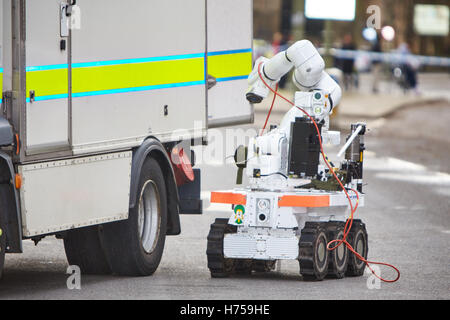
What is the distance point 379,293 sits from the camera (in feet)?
34.2

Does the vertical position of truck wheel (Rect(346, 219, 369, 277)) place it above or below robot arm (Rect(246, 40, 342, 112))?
below

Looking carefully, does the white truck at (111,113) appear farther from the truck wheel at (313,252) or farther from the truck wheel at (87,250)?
the truck wheel at (313,252)

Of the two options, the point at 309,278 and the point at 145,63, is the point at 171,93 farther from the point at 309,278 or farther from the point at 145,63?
the point at 309,278

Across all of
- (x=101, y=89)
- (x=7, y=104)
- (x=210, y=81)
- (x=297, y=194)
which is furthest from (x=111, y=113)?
(x=210, y=81)

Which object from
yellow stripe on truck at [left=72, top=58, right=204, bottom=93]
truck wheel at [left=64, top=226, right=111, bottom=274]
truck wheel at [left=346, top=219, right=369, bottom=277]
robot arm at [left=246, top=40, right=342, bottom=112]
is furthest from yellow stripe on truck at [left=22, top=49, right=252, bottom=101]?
truck wheel at [left=346, top=219, right=369, bottom=277]

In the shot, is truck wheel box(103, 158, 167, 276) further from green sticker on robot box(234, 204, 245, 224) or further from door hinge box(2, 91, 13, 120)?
door hinge box(2, 91, 13, 120)

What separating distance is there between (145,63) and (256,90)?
113cm

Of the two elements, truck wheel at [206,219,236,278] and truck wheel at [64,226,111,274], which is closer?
truck wheel at [206,219,236,278]

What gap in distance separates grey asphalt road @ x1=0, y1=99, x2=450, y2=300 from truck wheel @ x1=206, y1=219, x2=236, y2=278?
0.11 meters

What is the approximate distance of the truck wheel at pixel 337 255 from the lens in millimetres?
11094

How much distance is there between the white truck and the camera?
31.0 feet

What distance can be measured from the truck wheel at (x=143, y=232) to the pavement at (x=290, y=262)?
0.13 meters

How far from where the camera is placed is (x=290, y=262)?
12602mm

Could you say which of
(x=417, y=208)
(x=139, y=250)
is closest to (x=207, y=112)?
(x=139, y=250)
